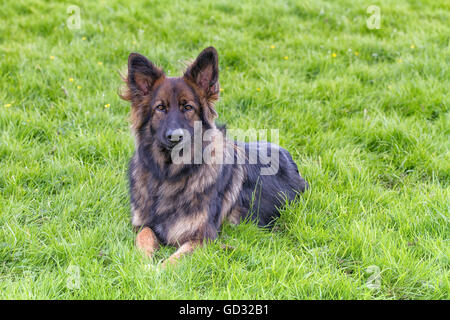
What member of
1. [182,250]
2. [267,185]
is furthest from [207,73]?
[182,250]

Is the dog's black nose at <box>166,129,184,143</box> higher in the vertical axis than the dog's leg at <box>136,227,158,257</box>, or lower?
higher

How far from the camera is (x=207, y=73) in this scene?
3.12 m

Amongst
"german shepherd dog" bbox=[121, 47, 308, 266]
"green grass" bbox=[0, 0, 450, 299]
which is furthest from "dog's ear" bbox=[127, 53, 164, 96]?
"green grass" bbox=[0, 0, 450, 299]

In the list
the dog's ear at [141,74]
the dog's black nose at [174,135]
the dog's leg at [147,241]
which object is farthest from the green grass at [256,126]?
the dog's ear at [141,74]

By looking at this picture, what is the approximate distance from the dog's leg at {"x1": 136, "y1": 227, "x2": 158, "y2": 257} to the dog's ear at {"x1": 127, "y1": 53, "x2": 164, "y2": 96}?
3.47 ft

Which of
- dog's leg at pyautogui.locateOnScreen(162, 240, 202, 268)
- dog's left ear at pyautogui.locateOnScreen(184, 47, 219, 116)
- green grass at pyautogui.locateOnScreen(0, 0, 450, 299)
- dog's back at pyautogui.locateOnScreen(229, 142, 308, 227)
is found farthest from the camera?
dog's back at pyautogui.locateOnScreen(229, 142, 308, 227)

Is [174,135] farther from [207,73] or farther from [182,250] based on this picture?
[182,250]

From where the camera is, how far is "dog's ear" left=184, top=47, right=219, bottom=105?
119 inches

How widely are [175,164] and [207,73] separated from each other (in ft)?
2.42

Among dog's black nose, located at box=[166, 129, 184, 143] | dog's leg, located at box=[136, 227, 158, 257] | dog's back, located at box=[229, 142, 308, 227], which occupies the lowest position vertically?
dog's leg, located at box=[136, 227, 158, 257]

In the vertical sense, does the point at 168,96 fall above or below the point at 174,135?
above

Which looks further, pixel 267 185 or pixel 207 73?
pixel 267 185

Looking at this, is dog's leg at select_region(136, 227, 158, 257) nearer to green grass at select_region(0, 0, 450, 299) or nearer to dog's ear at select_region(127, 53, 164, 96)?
green grass at select_region(0, 0, 450, 299)

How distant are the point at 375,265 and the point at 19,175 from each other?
3.08m
